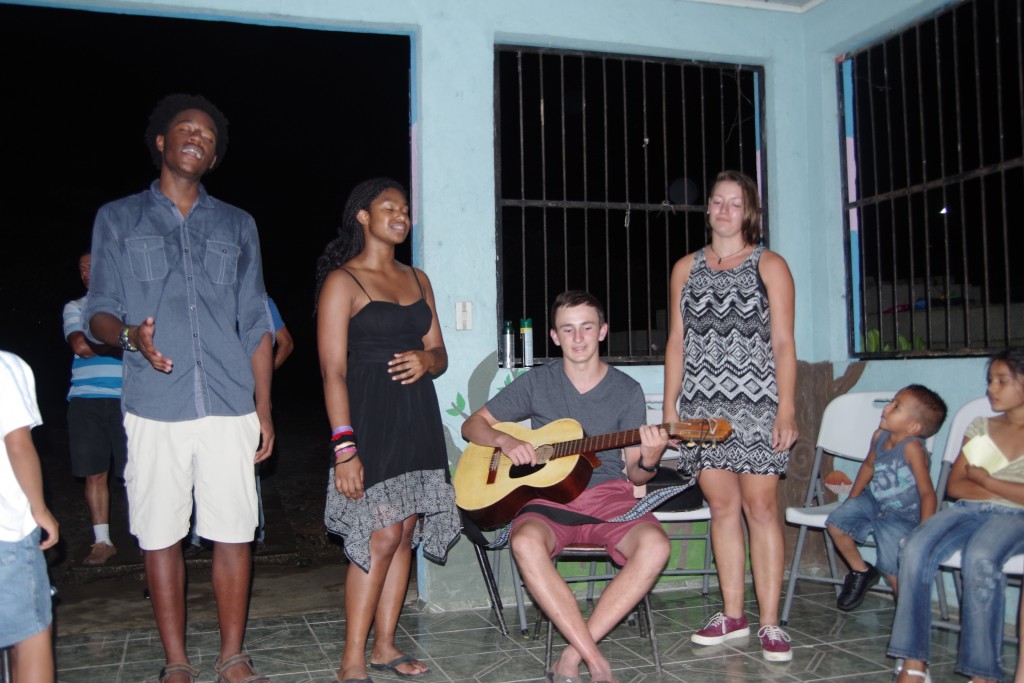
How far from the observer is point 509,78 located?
8.40 meters

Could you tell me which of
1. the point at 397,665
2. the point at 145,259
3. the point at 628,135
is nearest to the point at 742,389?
the point at 397,665

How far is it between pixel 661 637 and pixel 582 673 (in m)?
0.64

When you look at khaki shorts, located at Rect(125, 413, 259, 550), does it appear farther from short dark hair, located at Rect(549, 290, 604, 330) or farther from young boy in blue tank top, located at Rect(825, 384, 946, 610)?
young boy in blue tank top, located at Rect(825, 384, 946, 610)

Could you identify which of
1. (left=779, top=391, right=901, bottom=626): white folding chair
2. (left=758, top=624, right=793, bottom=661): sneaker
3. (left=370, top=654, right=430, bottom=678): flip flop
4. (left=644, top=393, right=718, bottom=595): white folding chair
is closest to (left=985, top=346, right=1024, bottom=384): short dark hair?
(left=779, top=391, right=901, bottom=626): white folding chair

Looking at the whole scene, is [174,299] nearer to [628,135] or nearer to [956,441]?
[956,441]

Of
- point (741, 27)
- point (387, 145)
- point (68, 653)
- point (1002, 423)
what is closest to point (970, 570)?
point (1002, 423)

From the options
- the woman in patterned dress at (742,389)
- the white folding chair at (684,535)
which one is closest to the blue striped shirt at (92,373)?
the white folding chair at (684,535)

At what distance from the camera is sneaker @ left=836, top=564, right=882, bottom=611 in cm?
403

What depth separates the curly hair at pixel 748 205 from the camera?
12.0 feet

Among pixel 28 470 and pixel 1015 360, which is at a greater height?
pixel 1015 360

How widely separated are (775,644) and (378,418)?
72.6 inches

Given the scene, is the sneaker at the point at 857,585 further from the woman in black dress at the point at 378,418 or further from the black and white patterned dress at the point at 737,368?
the woman in black dress at the point at 378,418

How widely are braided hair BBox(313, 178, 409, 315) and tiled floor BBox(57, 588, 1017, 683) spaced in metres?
1.60

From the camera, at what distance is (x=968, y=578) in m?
3.06
